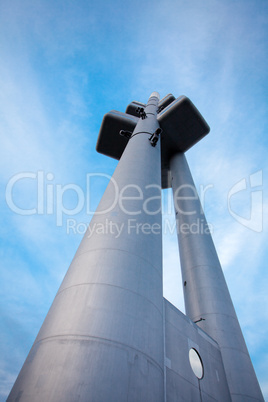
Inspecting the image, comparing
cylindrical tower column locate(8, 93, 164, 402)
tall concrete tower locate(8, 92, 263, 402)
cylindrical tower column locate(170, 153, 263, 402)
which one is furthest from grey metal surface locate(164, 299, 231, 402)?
cylindrical tower column locate(8, 93, 164, 402)

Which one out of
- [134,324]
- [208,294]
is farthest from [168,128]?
[134,324]

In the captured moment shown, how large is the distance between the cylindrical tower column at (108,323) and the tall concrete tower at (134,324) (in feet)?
0.07

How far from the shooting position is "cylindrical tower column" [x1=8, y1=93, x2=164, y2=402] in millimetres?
4387

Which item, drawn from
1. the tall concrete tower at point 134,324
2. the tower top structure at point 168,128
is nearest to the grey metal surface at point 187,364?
the tall concrete tower at point 134,324

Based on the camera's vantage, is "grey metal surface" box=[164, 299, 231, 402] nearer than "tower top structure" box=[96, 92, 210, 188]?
Yes

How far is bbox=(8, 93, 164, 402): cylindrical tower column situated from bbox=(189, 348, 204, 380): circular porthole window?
Result: 298 cm

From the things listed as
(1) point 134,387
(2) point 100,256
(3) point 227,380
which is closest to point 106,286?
(2) point 100,256

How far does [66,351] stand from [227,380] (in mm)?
8760

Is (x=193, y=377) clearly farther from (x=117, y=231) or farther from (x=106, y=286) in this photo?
(x=117, y=231)

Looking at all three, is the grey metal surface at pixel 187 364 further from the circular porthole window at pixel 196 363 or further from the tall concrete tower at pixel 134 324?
the circular porthole window at pixel 196 363

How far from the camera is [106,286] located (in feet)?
20.1

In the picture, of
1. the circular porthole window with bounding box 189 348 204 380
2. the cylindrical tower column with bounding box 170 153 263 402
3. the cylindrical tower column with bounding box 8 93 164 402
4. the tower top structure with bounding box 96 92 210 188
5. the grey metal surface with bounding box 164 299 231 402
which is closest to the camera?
the cylindrical tower column with bounding box 8 93 164 402

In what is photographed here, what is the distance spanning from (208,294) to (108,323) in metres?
9.11

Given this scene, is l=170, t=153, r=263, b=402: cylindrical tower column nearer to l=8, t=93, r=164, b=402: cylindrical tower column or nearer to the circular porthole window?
the circular porthole window
